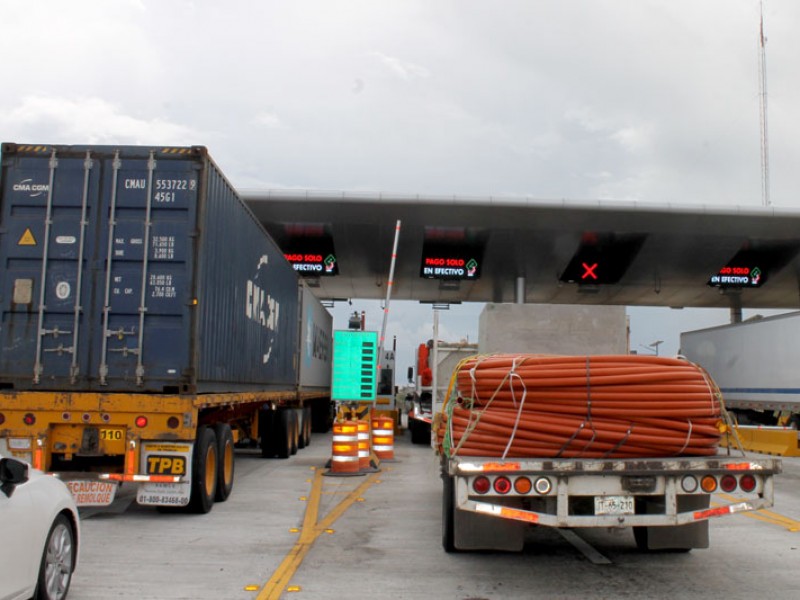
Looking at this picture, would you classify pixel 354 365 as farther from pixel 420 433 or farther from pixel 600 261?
Answer: pixel 600 261

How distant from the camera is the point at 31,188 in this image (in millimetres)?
9227

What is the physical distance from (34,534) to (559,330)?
7299mm

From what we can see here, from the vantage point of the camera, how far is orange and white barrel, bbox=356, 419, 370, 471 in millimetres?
14016

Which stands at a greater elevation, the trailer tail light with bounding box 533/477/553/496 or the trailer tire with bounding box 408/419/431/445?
the trailer tail light with bounding box 533/477/553/496

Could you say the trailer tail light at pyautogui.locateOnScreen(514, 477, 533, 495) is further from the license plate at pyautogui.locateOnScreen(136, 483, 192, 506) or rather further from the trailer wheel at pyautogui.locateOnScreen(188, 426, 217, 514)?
the trailer wheel at pyautogui.locateOnScreen(188, 426, 217, 514)

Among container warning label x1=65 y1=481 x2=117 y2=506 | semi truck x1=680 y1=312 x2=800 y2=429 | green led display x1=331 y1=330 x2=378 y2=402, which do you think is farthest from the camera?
semi truck x1=680 y1=312 x2=800 y2=429

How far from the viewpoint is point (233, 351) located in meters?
11.1

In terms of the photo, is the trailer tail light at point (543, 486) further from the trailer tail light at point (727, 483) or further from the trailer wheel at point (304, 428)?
the trailer wheel at point (304, 428)

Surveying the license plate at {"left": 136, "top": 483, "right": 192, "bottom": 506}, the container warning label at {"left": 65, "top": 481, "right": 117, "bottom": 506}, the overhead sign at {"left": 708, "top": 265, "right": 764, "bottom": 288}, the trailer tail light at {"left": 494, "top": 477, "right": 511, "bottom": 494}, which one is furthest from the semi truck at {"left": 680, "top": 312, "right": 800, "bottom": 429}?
the container warning label at {"left": 65, "top": 481, "right": 117, "bottom": 506}

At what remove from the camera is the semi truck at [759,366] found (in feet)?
72.6

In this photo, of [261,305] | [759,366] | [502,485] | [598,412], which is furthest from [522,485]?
[759,366]

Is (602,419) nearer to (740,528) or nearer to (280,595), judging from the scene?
(280,595)

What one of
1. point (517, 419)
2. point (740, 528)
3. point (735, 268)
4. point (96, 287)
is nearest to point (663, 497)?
point (517, 419)

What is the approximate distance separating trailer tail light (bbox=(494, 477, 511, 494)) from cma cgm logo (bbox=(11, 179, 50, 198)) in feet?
21.1
